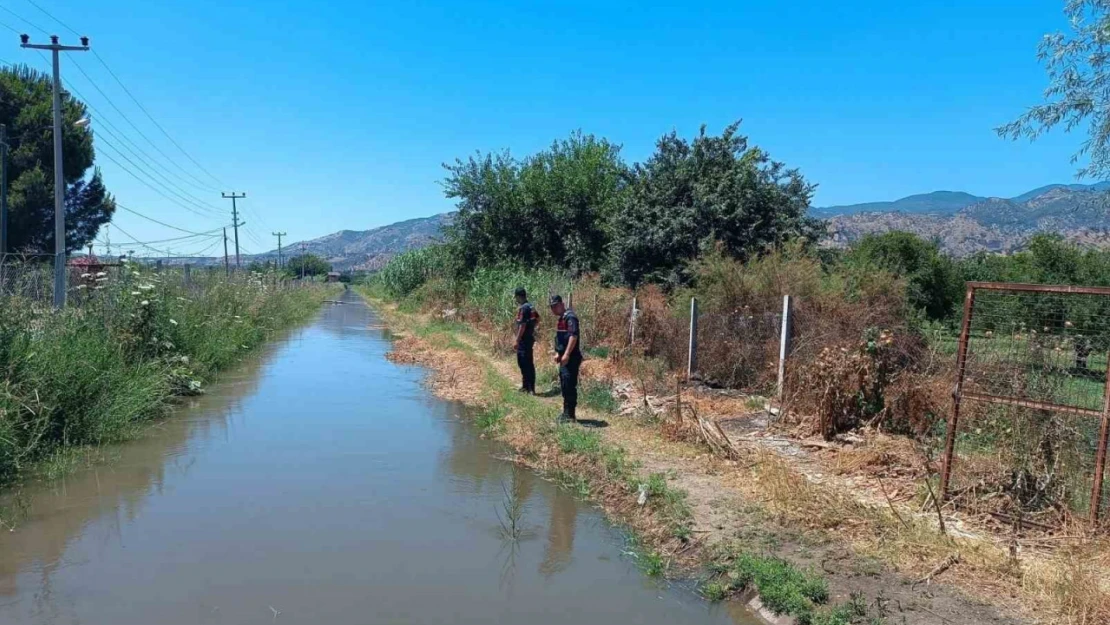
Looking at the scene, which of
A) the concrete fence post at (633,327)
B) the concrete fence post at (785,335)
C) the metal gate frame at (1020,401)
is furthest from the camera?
the concrete fence post at (633,327)

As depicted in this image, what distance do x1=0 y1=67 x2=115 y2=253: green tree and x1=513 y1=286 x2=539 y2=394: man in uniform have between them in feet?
89.9

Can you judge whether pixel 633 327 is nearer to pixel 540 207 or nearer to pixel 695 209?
pixel 695 209

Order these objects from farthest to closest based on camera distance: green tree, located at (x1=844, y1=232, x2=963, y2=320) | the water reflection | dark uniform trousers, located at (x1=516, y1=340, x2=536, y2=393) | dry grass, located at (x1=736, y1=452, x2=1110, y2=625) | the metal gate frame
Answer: green tree, located at (x1=844, y1=232, x2=963, y2=320) → dark uniform trousers, located at (x1=516, y1=340, x2=536, y2=393) → the water reflection → the metal gate frame → dry grass, located at (x1=736, y1=452, x2=1110, y2=625)

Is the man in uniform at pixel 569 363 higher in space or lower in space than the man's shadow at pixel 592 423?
higher

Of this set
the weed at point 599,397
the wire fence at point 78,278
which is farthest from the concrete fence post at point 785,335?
the wire fence at point 78,278

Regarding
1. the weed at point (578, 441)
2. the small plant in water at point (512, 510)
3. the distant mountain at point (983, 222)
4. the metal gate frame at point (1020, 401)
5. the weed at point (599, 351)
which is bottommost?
the small plant in water at point (512, 510)

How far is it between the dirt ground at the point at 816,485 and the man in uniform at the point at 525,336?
4.98 ft

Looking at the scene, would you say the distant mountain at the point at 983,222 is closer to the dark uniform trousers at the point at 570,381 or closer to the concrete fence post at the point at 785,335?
the concrete fence post at the point at 785,335

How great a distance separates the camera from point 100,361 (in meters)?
9.62

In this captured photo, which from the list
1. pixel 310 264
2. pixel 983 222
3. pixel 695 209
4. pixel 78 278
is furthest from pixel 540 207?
pixel 310 264

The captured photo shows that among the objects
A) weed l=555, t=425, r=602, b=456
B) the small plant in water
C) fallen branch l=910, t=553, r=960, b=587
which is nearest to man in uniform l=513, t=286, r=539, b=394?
weed l=555, t=425, r=602, b=456

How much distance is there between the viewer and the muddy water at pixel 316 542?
488cm

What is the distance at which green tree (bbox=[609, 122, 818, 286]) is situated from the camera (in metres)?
17.3

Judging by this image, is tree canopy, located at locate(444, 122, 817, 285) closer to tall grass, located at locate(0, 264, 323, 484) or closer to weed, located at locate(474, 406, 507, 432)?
weed, located at locate(474, 406, 507, 432)
